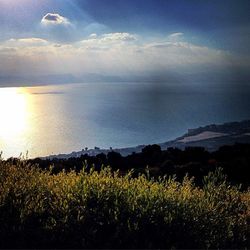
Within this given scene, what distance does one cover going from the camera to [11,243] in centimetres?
604

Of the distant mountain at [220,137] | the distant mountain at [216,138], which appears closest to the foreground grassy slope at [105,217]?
the distant mountain at [216,138]

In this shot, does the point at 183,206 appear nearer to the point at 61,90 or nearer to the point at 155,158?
the point at 155,158

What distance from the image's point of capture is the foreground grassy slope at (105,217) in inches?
242

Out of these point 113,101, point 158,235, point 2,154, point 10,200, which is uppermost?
point 113,101

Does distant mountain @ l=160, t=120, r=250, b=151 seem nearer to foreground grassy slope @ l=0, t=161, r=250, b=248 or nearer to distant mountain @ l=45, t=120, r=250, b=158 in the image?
distant mountain @ l=45, t=120, r=250, b=158

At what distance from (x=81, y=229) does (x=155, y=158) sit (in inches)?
330

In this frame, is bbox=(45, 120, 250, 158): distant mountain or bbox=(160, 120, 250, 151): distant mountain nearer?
bbox=(45, 120, 250, 158): distant mountain

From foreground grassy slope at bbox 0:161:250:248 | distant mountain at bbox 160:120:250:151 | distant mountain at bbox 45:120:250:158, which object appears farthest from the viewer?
distant mountain at bbox 160:120:250:151

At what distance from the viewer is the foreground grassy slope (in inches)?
242

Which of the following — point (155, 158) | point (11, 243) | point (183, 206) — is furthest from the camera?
point (155, 158)

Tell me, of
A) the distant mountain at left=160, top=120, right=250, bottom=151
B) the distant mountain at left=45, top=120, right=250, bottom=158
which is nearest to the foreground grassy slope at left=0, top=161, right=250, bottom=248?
the distant mountain at left=45, top=120, right=250, bottom=158

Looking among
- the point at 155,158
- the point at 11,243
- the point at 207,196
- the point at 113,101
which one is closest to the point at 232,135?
the point at 155,158

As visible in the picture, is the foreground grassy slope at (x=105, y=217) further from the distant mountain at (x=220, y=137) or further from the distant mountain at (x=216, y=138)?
the distant mountain at (x=220, y=137)

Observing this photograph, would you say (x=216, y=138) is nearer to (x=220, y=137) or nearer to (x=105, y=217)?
(x=220, y=137)
